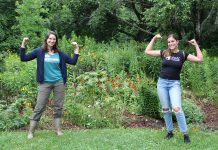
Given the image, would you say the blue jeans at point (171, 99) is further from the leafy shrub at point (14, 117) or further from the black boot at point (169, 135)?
the leafy shrub at point (14, 117)

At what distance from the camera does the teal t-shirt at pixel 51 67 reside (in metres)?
6.87

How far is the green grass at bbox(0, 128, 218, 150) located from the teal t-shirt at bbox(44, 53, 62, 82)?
102cm

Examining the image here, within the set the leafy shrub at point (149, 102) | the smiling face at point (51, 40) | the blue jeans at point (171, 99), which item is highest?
the smiling face at point (51, 40)

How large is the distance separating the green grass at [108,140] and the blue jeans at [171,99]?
1.14 ft

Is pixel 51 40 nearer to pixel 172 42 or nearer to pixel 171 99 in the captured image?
pixel 172 42

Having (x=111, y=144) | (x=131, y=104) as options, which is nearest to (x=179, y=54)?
(x=111, y=144)

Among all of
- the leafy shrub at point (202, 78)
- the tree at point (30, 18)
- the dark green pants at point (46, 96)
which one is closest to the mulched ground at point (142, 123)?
the dark green pants at point (46, 96)

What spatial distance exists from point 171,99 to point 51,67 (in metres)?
2.08

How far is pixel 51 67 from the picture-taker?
6898 mm

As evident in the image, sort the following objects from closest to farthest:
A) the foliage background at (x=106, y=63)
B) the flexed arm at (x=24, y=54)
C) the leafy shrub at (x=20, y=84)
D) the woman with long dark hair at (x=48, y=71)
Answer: the flexed arm at (x=24, y=54)
the woman with long dark hair at (x=48, y=71)
the foliage background at (x=106, y=63)
the leafy shrub at (x=20, y=84)

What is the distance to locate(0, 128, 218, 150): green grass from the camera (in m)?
6.45

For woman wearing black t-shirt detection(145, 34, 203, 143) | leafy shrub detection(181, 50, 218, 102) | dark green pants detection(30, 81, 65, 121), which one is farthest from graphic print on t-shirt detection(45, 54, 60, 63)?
leafy shrub detection(181, 50, 218, 102)

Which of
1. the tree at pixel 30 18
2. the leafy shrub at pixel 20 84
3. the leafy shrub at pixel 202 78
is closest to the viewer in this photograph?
the leafy shrub at pixel 20 84

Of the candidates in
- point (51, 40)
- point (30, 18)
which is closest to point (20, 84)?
point (51, 40)
